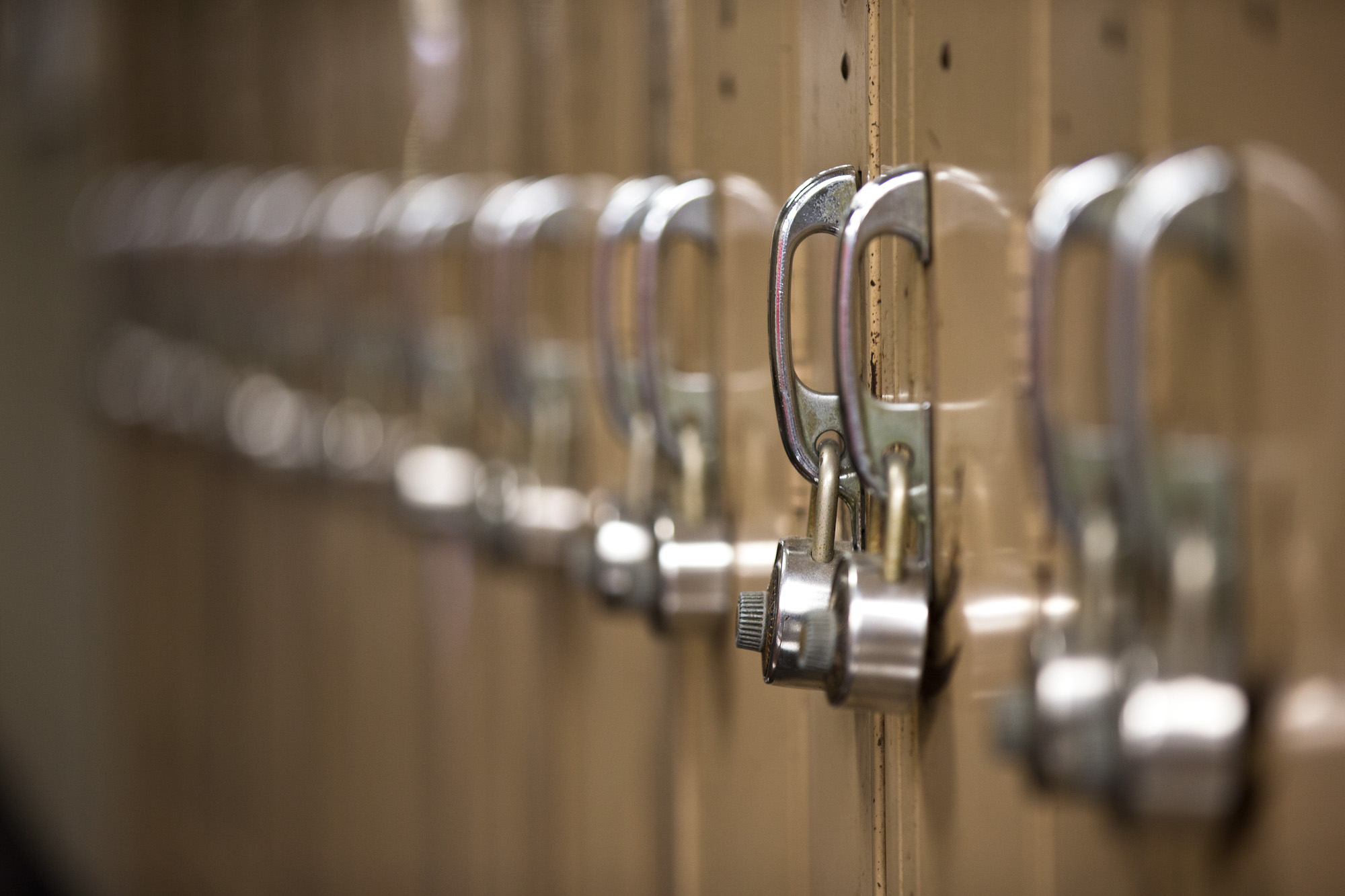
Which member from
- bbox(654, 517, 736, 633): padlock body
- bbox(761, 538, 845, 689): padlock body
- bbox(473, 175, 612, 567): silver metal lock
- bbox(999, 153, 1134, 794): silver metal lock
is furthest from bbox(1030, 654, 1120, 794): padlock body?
bbox(473, 175, 612, 567): silver metal lock

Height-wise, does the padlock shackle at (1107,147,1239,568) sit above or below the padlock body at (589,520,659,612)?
above

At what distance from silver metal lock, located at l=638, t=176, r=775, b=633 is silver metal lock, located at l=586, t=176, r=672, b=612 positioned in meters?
0.03

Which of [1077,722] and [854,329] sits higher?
[854,329]

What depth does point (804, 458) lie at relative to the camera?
660 millimetres

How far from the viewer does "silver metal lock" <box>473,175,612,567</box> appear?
3.78 feet

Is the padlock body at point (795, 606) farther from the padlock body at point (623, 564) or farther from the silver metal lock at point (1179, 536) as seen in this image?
the padlock body at point (623, 564)

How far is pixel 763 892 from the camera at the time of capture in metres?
0.87

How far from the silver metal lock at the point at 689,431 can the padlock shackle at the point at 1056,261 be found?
0.30m

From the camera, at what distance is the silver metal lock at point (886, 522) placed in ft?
2.02

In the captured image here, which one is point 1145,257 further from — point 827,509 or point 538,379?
point 538,379

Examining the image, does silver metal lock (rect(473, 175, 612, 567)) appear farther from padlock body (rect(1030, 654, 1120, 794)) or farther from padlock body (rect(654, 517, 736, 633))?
padlock body (rect(1030, 654, 1120, 794))

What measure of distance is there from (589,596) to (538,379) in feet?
0.68

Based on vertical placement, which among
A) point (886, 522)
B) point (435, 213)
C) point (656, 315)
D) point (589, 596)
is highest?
point (435, 213)

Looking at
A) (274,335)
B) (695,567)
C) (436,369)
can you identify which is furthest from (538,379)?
(274,335)
